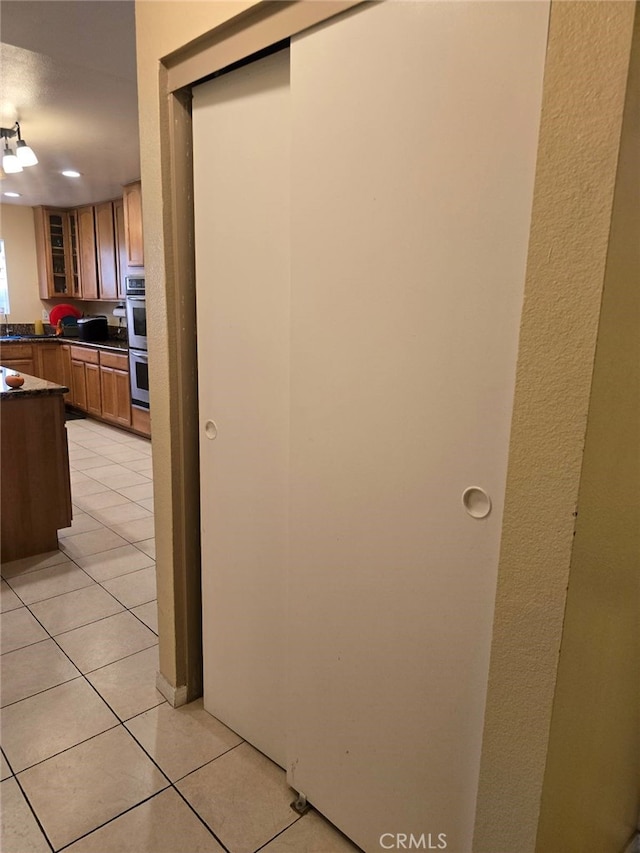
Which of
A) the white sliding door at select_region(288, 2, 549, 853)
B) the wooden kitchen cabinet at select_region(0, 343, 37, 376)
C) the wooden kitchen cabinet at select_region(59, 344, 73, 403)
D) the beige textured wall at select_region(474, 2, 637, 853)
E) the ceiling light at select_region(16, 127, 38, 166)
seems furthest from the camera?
the wooden kitchen cabinet at select_region(59, 344, 73, 403)

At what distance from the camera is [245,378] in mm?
1538

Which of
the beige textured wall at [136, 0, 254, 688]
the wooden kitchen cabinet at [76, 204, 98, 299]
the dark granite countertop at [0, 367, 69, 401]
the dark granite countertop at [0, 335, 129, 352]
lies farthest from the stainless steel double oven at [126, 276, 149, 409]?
the beige textured wall at [136, 0, 254, 688]

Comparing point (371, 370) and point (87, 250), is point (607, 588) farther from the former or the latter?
point (87, 250)

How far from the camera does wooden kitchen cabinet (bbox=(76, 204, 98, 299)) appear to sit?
6152 millimetres

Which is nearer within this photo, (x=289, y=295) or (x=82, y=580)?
(x=289, y=295)

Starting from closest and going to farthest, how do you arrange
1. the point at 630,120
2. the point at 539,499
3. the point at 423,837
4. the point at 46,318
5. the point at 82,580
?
the point at 630,120 < the point at 539,499 < the point at 423,837 < the point at 82,580 < the point at 46,318

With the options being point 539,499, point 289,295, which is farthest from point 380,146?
point 539,499

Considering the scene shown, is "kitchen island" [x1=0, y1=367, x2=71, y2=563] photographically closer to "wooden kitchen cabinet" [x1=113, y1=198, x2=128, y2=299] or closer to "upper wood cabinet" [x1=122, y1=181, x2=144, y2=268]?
"upper wood cabinet" [x1=122, y1=181, x2=144, y2=268]

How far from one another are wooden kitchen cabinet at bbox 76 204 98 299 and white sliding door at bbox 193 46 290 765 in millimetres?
5217

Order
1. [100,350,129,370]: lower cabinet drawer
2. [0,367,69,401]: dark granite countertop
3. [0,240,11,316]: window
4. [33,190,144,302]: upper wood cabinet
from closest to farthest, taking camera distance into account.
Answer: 1. [0,367,69,401]: dark granite countertop
2. [33,190,144,302]: upper wood cabinet
3. [100,350,129,370]: lower cabinet drawer
4. [0,240,11,316]: window

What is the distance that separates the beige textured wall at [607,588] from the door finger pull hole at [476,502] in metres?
0.17

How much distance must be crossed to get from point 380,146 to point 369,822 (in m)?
1.55

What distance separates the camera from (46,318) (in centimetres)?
685

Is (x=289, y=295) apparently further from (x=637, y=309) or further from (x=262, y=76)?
(x=637, y=309)
